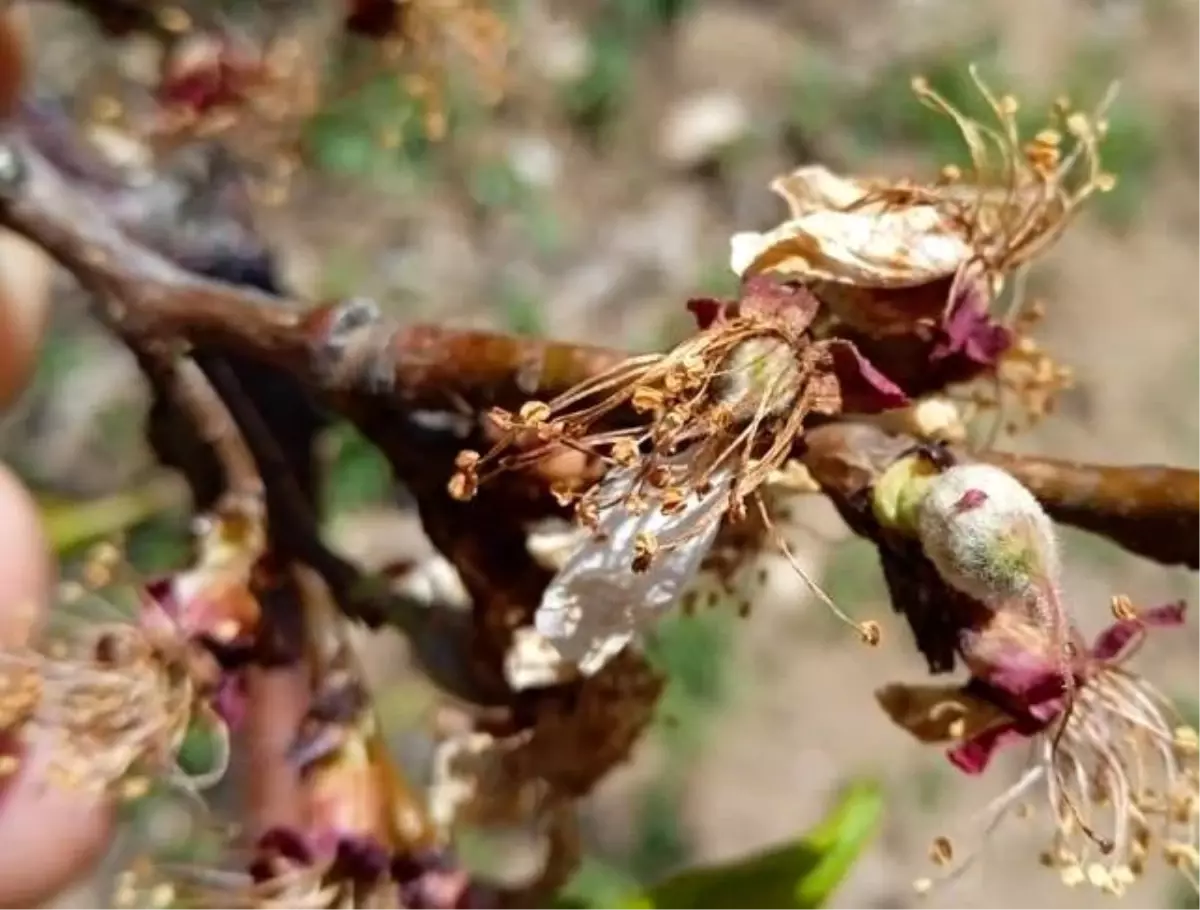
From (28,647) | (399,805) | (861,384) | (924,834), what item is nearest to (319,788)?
(399,805)

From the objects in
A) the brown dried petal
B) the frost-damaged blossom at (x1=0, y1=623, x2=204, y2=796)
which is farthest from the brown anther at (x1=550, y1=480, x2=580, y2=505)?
the frost-damaged blossom at (x1=0, y1=623, x2=204, y2=796)

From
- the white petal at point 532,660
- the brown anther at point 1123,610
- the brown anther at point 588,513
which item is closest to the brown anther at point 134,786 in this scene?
the white petal at point 532,660

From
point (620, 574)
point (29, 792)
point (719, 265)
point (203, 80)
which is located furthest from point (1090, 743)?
point (719, 265)

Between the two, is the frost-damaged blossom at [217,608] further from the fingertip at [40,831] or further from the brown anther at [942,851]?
the brown anther at [942,851]

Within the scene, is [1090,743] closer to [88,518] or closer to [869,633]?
[869,633]

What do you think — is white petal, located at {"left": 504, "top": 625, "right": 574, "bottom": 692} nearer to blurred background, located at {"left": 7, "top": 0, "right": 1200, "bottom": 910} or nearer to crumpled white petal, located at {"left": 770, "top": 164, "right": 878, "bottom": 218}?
crumpled white petal, located at {"left": 770, "top": 164, "right": 878, "bottom": 218}

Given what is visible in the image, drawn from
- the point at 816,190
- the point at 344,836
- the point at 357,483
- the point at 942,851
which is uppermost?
the point at 816,190

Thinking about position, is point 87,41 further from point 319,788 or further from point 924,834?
point 319,788
